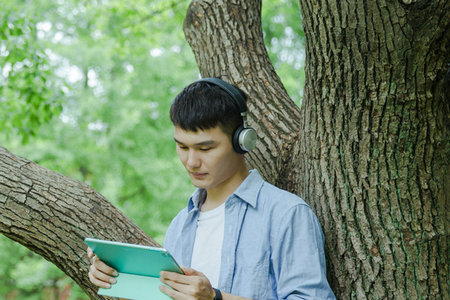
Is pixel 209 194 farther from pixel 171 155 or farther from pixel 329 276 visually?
pixel 171 155

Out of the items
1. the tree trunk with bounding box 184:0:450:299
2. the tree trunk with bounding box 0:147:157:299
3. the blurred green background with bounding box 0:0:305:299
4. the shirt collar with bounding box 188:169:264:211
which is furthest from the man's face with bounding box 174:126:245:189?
the blurred green background with bounding box 0:0:305:299

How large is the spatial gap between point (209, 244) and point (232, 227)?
164mm

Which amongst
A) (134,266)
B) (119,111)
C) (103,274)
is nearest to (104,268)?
(103,274)

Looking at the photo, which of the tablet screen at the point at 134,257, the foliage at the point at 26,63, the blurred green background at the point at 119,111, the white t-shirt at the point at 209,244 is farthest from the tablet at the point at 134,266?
the blurred green background at the point at 119,111

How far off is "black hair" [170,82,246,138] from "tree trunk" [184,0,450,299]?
15.1 inches

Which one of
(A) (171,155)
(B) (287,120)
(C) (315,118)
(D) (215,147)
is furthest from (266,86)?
(A) (171,155)

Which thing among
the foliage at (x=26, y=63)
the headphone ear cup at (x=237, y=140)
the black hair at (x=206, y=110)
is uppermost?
the foliage at (x=26, y=63)

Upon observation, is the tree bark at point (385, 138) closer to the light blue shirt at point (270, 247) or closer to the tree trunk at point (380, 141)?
the tree trunk at point (380, 141)

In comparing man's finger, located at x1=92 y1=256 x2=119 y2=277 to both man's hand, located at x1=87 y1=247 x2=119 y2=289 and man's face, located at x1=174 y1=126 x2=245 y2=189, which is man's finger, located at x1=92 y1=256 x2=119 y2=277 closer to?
man's hand, located at x1=87 y1=247 x2=119 y2=289

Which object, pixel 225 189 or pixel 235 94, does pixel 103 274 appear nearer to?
pixel 225 189

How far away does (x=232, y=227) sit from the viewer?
2.06 meters

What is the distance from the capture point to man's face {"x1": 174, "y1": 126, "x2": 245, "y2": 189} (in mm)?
2014

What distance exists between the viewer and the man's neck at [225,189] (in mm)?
2186

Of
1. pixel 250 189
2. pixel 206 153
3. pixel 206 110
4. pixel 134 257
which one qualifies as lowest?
pixel 134 257
